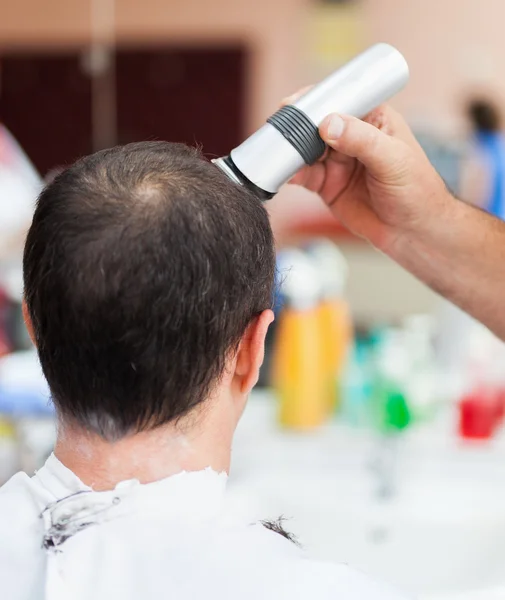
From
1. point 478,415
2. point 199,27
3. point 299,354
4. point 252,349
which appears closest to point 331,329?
point 299,354

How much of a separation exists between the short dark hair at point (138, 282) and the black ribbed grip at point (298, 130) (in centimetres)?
23

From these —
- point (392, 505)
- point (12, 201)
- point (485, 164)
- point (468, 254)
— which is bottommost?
point (392, 505)

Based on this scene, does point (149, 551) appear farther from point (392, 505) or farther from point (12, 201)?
point (12, 201)

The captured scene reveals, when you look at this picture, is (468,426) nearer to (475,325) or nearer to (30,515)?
(475,325)

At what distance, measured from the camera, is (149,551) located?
658 mm

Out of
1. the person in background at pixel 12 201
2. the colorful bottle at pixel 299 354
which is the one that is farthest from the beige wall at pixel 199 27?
the colorful bottle at pixel 299 354

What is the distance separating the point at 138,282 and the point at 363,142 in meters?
0.45

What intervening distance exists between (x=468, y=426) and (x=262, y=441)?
44 cm

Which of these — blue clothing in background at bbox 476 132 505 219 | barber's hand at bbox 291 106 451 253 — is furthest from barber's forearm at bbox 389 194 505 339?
blue clothing in background at bbox 476 132 505 219

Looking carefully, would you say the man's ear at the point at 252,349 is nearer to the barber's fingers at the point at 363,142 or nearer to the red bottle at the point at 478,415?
the barber's fingers at the point at 363,142

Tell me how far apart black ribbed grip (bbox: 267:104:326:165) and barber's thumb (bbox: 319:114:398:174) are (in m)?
0.01

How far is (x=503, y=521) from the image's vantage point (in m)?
1.44

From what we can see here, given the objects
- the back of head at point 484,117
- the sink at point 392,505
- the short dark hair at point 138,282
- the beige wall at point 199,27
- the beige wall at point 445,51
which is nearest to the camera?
the short dark hair at point 138,282

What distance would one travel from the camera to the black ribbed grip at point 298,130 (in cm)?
92
